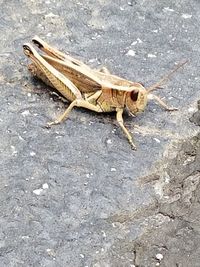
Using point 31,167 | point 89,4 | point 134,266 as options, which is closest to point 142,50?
point 89,4

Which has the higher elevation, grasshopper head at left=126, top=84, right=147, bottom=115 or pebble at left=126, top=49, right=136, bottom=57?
grasshopper head at left=126, top=84, right=147, bottom=115

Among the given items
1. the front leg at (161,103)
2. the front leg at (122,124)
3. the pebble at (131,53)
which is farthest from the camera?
the pebble at (131,53)

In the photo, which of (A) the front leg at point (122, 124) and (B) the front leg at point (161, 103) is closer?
(A) the front leg at point (122, 124)

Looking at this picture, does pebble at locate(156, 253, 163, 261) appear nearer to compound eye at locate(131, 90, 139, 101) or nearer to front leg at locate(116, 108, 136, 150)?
front leg at locate(116, 108, 136, 150)

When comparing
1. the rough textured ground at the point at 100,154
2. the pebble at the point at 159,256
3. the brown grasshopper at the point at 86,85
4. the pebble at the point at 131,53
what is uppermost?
the brown grasshopper at the point at 86,85

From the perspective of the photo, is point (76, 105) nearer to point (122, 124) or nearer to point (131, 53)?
point (122, 124)

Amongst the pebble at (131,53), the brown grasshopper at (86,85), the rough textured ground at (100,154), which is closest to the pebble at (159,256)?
the rough textured ground at (100,154)

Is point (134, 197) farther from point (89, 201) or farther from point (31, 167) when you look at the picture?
point (31, 167)

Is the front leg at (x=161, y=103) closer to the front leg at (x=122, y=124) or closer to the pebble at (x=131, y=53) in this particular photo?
the front leg at (x=122, y=124)

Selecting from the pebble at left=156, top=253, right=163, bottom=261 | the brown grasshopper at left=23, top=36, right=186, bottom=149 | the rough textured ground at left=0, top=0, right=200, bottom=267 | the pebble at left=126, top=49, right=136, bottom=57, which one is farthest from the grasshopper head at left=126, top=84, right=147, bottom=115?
the pebble at left=156, top=253, right=163, bottom=261
